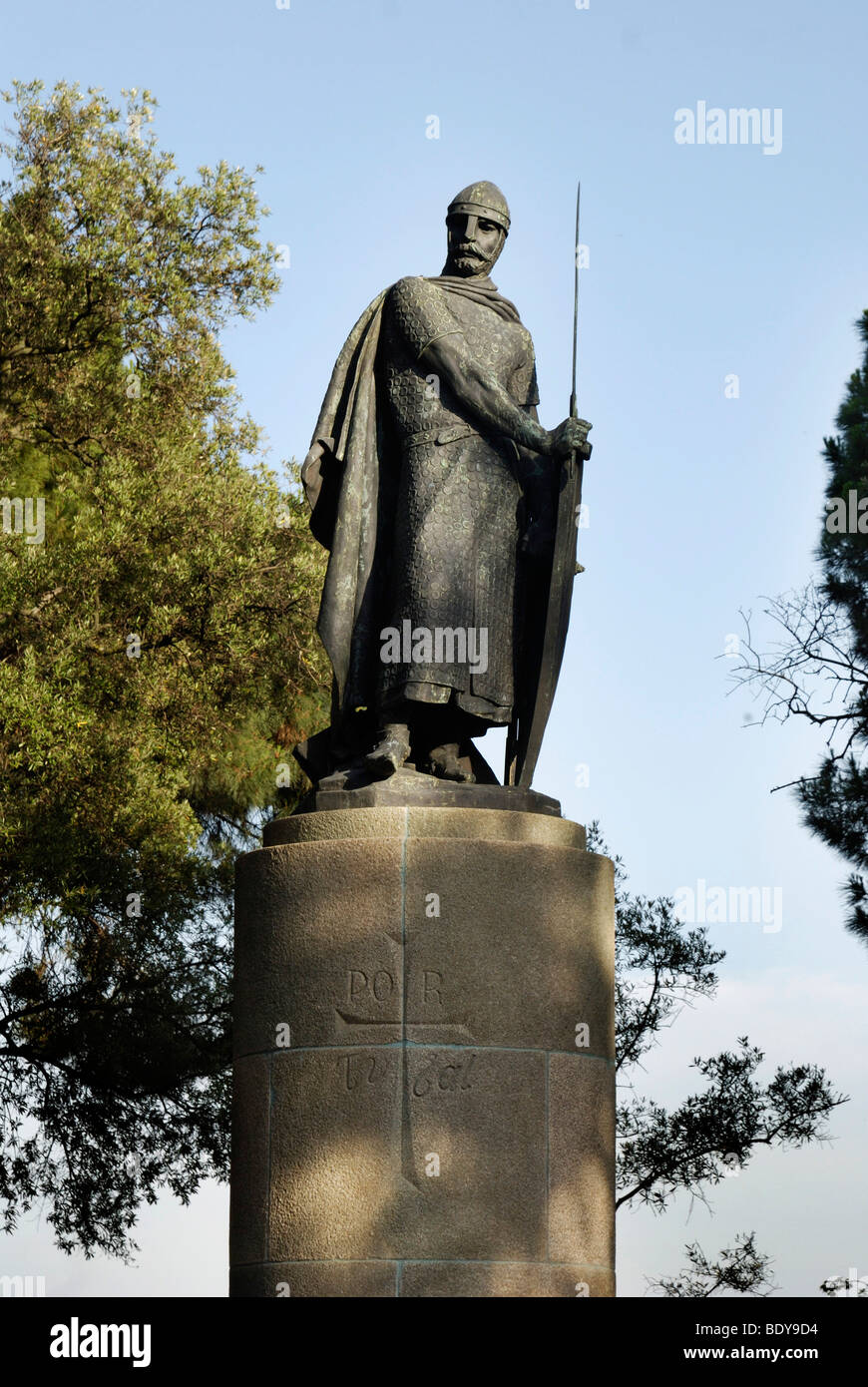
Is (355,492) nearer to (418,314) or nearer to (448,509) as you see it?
(448,509)

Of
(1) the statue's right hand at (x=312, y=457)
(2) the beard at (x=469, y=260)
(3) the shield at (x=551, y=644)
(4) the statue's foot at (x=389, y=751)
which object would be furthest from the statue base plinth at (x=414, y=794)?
(2) the beard at (x=469, y=260)

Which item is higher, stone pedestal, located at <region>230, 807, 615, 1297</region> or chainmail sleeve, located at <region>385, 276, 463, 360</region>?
chainmail sleeve, located at <region>385, 276, 463, 360</region>

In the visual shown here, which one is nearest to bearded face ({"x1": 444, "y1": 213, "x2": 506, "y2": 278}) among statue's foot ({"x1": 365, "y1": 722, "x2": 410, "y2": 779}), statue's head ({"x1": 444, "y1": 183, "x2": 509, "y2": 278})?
statue's head ({"x1": 444, "y1": 183, "x2": 509, "y2": 278})

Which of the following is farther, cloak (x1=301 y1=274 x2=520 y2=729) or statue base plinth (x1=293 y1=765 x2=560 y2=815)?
cloak (x1=301 y1=274 x2=520 y2=729)

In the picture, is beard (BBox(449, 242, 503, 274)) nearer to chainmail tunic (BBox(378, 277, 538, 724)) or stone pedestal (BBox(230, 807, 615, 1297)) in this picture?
chainmail tunic (BBox(378, 277, 538, 724))

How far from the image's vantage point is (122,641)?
47.9 ft

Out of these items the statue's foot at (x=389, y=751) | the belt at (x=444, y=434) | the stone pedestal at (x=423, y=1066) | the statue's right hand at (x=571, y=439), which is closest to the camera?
the stone pedestal at (x=423, y=1066)

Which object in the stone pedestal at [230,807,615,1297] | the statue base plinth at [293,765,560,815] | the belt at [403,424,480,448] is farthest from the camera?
the belt at [403,424,480,448]

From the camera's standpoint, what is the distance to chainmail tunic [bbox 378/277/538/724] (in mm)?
7359

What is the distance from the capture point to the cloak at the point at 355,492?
7562mm

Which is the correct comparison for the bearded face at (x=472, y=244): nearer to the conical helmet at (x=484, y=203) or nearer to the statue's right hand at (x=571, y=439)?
the conical helmet at (x=484, y=203)

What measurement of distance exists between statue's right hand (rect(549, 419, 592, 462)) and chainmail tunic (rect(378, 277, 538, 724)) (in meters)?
0.29

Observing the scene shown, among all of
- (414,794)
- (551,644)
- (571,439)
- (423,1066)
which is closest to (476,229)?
(571,439)
